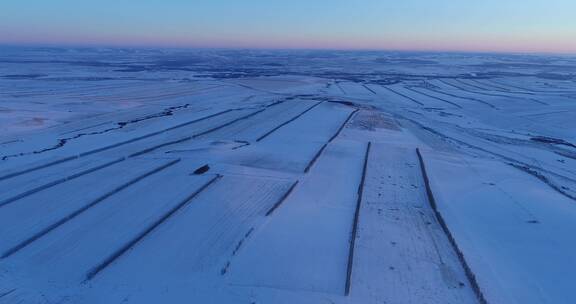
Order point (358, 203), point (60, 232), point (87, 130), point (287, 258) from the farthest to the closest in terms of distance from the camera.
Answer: point (87, 130) < point (358, 203) < point (60, 232) < point (287, 258)

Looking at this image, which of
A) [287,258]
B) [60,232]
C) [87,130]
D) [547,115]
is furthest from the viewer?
[547,115]

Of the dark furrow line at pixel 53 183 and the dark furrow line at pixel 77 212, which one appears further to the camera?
the dark furrow line at pixel 53 183

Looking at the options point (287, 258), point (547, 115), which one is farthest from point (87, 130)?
point (547, 115)

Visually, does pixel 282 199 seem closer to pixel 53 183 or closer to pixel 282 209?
pixel 282 209

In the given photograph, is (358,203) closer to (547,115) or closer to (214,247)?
(214,247)

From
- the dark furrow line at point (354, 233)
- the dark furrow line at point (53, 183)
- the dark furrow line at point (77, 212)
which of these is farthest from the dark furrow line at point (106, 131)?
the dark furrow line at point (354, 233)

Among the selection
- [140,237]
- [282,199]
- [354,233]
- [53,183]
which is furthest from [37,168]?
[354,233]

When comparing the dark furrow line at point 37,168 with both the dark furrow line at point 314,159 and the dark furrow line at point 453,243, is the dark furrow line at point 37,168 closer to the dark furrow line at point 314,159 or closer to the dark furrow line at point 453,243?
the dark furrow line at point 314,159

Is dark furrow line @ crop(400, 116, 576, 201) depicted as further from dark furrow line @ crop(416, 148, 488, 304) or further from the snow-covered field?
dark furrow line @ crop(416, 148, 488, 304)
